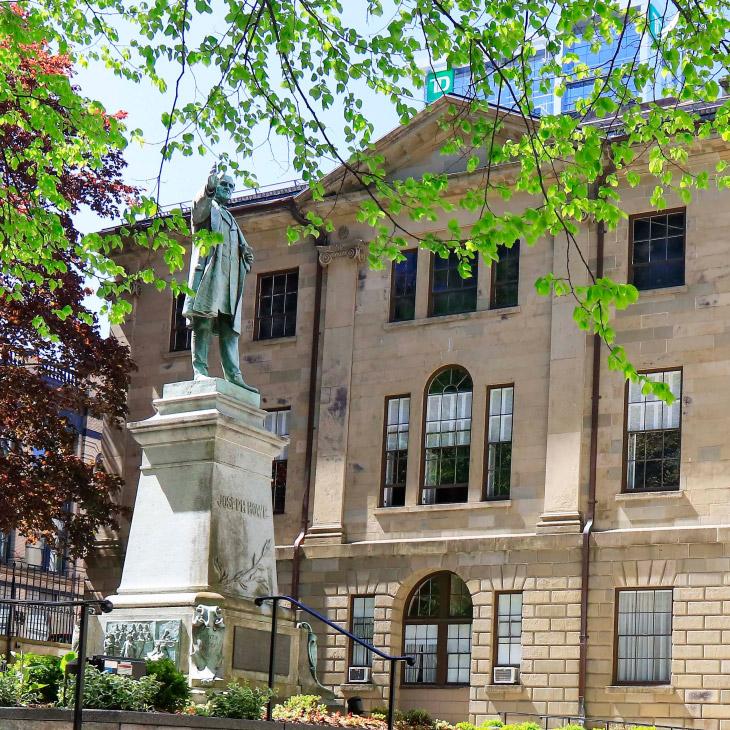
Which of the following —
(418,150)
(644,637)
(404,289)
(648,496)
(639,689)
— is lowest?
(639,689)

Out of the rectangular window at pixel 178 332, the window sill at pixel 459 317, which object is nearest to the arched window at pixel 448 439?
the window sill at pixel 459 317

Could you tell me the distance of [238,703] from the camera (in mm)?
15133

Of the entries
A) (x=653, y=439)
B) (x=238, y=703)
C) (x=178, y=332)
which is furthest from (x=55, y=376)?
(x=238, y=703)

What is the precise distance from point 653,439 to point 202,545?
15.1m

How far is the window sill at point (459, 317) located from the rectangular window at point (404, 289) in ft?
0.86

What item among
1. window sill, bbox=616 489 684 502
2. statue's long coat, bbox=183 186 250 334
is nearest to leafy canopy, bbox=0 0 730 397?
statue's long coat, bbox=183 186 250 334

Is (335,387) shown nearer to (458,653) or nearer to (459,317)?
(459,317)

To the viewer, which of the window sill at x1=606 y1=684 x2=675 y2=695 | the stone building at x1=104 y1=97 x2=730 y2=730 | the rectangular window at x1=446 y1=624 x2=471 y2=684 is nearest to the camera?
the window sill at x1=606 y1=684 x2=675 y2=695

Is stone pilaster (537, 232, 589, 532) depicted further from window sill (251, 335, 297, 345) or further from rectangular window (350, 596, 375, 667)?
window sill (251, 335, 297, 345)

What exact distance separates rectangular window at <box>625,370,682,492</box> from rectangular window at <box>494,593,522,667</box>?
3.38 metres

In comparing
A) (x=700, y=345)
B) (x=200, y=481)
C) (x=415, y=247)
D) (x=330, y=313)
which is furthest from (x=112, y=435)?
(x=200, y=481)

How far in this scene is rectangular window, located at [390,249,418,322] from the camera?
112ft

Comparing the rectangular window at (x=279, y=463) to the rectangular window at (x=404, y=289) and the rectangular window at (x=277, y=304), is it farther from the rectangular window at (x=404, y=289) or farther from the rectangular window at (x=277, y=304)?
the rectangular window at (x=404, y=289)

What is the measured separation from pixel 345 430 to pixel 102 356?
6.35 meters
